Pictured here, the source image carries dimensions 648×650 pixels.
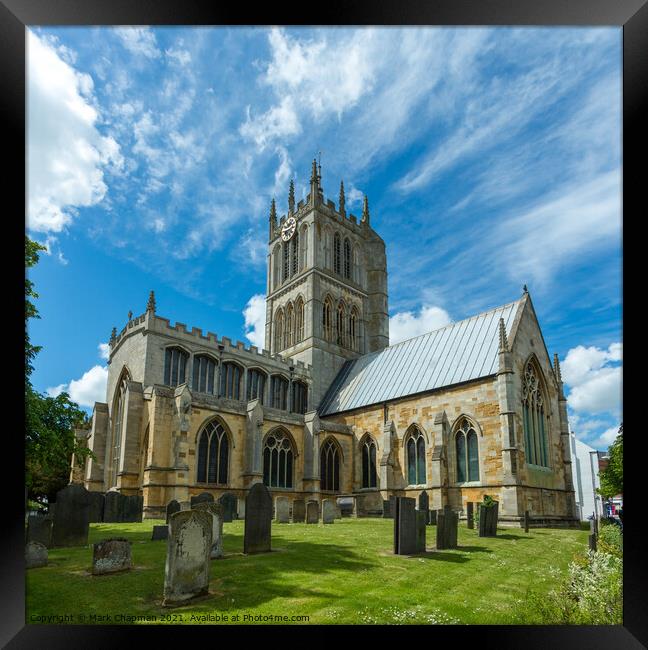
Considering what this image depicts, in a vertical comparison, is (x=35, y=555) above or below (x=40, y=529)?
below

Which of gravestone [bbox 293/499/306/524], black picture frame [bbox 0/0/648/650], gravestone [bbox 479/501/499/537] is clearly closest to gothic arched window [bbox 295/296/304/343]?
gravestone [bbox 293/499/306/524]

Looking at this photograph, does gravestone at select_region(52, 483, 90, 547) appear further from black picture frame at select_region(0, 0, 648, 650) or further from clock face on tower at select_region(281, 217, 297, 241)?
clock face on tower at select_region(281, 217, 297, 241)

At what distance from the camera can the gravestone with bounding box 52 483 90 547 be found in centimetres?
1138

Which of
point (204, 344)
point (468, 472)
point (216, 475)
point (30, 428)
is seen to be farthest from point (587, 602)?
point (204, 344)

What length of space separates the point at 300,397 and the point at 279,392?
195cm

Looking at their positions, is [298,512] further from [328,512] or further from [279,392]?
[279,392]

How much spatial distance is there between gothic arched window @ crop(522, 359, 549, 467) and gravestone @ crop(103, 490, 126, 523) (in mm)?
17401

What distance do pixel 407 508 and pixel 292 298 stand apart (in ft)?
104

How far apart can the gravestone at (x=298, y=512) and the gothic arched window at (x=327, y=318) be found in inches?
792

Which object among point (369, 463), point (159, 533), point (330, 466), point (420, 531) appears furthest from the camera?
point (330, 466)

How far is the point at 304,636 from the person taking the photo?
6227 mm

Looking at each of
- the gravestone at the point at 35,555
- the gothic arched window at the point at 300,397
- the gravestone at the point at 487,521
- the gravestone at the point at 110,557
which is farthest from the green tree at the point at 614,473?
the gothic arched window at the point at 300,397

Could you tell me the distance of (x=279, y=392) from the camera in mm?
34844

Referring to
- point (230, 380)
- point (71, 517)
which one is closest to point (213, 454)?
point (230, 380)
